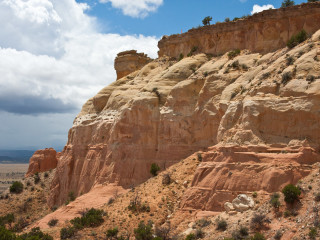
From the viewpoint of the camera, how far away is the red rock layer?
822 inches

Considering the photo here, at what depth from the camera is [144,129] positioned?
1373 inches

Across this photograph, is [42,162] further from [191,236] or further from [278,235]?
[278,235]

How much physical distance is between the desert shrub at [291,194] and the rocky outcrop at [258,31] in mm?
16861

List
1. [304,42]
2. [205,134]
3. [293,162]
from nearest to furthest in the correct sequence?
[293,162]
[304,42]
[205,134]

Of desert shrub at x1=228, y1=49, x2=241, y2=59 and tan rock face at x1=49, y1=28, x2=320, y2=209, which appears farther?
desert shrub at x1=228, y1=49, x2=241, y2=59

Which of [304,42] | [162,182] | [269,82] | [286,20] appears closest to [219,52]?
[286,20]

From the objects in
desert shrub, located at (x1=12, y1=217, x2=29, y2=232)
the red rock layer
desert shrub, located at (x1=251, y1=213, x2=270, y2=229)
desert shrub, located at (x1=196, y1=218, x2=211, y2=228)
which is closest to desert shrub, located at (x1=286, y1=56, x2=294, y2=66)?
the red rock layer

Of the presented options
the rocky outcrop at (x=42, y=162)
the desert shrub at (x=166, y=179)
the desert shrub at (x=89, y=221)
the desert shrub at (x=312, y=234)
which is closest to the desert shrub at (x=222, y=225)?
the desert shrub at (x=312, y=234)

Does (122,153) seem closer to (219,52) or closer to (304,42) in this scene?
(219,52)

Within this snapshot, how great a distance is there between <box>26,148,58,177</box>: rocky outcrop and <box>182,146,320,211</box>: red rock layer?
1586 inches

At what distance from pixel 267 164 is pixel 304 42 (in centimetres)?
1200

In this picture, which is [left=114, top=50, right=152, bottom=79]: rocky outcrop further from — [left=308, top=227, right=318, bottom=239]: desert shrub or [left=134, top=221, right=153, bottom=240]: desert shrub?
[left=308, top=227, right=318, bottom=239]: desert shrub

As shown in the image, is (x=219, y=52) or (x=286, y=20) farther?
(x=219, y=52)

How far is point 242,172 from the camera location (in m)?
22.4
